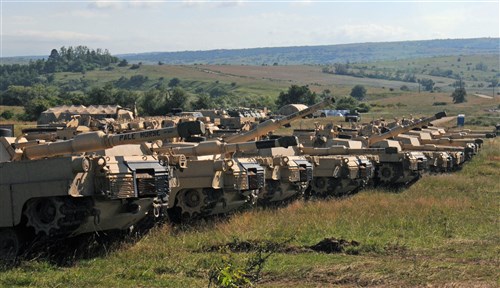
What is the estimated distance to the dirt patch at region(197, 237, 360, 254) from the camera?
58.7 feet

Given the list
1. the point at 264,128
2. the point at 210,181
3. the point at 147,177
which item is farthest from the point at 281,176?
the point at 147,177

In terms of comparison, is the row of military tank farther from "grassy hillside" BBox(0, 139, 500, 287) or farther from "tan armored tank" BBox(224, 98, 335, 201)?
"grassy hillside" BBox(0, 139, 500, 287)

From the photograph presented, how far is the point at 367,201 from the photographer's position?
90.5ft

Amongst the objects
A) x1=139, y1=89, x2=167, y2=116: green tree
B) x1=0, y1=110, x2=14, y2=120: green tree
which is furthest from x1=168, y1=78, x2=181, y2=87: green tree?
x1=0, y1=110, x2=14, y2=120: green tree

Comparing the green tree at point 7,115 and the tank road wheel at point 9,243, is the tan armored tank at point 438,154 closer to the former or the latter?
the tank road wheel at point 9,243

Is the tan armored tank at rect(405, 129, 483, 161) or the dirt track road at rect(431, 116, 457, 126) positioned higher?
the tan armored tank at rect(405, 129, 483, 161)

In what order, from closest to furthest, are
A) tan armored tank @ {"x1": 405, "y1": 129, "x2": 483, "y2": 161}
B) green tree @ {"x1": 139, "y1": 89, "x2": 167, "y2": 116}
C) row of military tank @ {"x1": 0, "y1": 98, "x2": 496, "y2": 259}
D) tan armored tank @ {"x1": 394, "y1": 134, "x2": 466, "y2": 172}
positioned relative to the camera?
row of military tank @ {"x1": 0, "y1": 98, "x2": 496, "y2": 259}
tan armored tank @ {"x1": 394, "y1": 134, "x2": 466, "y2": 172}
tan armored tank @ {"x1": 405, "y1": 129, "x2": 483, "y2": 161}
green tree @ {"x1": 139, "y1": 89, "x2": 167, "y2": 116}

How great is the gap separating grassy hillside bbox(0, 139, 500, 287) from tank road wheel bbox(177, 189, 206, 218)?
0.41 metres

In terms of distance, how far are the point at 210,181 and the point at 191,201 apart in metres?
0.80

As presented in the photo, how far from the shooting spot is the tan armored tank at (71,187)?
16188mm

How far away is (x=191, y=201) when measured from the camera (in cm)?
2152

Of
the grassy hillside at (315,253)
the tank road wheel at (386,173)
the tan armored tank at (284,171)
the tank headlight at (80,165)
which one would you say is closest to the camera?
the grassy hillside at (315,253)

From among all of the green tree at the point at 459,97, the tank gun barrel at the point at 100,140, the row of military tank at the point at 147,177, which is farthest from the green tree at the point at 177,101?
the tank gun barrel at the point at 100,140

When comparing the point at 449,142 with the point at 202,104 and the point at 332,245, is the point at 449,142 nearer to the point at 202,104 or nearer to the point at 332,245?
the point at 332,245
